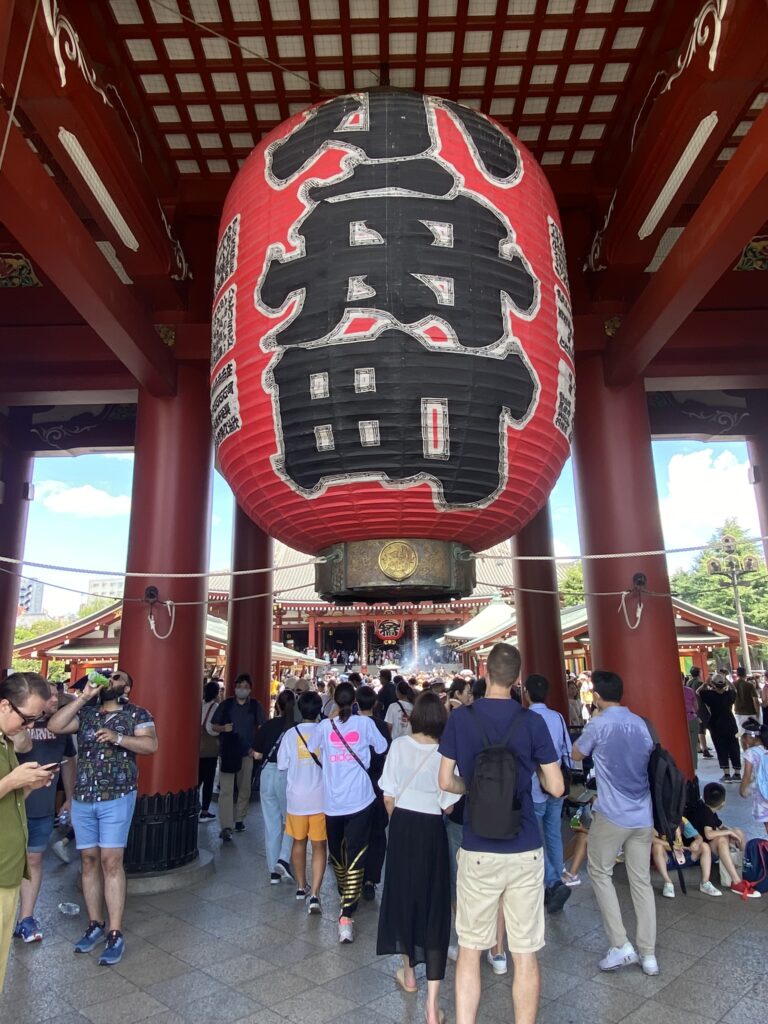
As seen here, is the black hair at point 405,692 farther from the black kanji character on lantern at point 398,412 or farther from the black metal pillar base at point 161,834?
the black kanji character on lantern at point 398,412

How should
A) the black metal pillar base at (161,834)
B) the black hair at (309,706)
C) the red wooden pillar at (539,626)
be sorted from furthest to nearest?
the red wooden pillar at (539,626) < the black metal pillar base at (161,834) < the black hair at (309,706)

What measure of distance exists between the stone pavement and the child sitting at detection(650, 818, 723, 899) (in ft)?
0.32

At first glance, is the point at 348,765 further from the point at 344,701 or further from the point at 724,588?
the point at 724,588

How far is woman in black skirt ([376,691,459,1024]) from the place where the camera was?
3.04m

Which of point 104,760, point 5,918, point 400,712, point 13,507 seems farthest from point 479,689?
point 13,507

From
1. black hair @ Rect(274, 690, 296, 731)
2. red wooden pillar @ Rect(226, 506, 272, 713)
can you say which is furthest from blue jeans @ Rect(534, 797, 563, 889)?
red wooden pillar @ Rect(226, 506, 272, 713)

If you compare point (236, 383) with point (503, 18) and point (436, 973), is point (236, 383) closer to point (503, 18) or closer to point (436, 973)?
point (436, 973)

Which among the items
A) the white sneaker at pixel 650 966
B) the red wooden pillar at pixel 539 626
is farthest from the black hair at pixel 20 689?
the red wooden pillar at pixel 539 626

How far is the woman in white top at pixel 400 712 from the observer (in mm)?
6410

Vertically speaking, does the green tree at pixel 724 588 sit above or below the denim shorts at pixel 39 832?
above

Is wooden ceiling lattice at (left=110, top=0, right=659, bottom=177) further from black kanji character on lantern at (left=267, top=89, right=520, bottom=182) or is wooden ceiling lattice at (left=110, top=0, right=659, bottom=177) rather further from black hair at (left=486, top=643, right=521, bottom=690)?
black hair at (left=486, top=643, right=521, bottom=690)

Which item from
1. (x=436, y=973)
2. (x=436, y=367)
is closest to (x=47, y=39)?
(x=436, y=367)

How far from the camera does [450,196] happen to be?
2.93 meters

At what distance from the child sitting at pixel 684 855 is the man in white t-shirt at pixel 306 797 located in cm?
217
